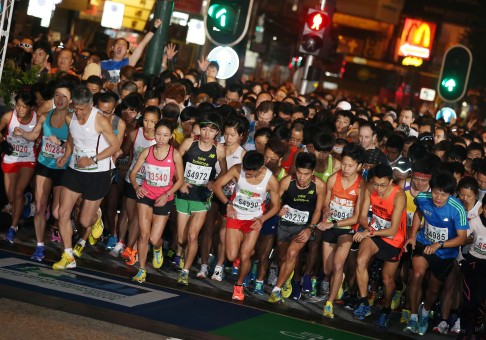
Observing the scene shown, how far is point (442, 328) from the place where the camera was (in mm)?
11398

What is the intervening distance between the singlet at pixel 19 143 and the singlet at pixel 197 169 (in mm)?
1836

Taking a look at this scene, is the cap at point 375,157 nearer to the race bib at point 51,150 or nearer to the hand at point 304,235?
the hand at point 304,235

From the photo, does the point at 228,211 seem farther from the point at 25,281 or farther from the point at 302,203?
the point at 25,281

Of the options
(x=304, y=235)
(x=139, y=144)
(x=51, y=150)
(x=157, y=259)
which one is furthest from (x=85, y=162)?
(x=304, y=235)

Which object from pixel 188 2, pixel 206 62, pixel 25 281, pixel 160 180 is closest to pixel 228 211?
pixel 160 180

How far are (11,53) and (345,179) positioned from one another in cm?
782

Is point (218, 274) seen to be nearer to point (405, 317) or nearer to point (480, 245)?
point (405, 317)

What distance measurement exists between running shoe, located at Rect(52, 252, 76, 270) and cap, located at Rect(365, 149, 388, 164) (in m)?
3.97

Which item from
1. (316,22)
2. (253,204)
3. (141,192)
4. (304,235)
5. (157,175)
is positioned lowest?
(304,235)

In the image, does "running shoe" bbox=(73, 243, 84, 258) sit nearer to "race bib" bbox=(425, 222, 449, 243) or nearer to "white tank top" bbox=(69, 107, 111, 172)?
Answer: "white tank top" bbox=(69, 107, 111, 172)

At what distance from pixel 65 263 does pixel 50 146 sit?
4.55ft

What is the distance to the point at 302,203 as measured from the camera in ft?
36.9

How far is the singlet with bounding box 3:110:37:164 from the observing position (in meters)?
11.5

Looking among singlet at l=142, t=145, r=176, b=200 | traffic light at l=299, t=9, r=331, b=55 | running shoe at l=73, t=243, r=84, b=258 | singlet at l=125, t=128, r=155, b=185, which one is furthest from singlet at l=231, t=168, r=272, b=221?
traffic light at l=299, t=9, r=331, b=55
